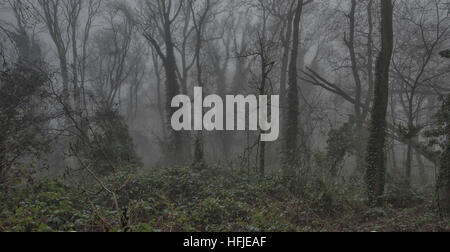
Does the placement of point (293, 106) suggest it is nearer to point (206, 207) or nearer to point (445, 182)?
point (445, 182)

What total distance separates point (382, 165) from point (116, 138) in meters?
12.2

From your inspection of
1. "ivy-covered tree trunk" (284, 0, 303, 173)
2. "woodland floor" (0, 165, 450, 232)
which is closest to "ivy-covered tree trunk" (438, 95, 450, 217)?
"woodland floor" (0, 165, 450, 232)

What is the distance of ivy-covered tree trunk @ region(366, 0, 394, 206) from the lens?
8.14 meters

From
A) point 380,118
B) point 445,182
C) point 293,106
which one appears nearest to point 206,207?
point 380,118

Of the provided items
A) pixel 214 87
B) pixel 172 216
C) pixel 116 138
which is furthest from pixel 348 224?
pixel 214 87

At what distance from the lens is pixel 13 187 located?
23.7 feet

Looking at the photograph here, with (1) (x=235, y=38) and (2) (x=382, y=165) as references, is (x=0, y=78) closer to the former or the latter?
(2) (x=382, y=165)

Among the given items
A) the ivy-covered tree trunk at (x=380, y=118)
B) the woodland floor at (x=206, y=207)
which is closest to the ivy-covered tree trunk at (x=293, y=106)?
the woodland floor at (x=206, y=207)

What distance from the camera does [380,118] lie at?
27.0 ft

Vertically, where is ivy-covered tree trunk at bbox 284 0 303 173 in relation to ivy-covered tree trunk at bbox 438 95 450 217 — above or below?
above

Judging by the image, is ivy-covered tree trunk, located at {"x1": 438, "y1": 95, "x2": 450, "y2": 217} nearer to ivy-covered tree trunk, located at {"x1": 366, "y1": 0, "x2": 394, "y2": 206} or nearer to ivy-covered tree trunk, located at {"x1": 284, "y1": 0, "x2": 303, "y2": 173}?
ivy-covered tree trunk, located at {"x1": 366, "y1": 0, "x2": 394, "y2": 206}

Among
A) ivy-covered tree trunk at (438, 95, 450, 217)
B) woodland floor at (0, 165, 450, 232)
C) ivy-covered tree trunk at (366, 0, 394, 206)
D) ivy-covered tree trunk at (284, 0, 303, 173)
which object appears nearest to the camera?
woodland floor at (0, 165, 450, 232)

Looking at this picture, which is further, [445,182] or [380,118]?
[380,118]
